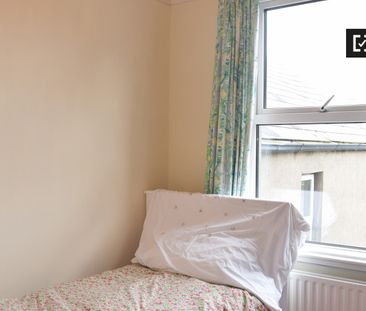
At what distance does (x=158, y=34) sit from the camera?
3129 millimetres

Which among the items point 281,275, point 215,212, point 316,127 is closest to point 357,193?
point 316,127

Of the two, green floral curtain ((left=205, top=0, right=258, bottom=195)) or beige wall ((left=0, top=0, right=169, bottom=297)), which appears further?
green floral curtain ((left=205, top=0, right=258, bottom=195))

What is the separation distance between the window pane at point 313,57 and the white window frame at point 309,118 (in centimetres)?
4

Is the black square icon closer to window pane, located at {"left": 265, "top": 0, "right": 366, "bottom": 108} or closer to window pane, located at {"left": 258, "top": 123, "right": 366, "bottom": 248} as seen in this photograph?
window pane, located at {"left": 265, "top": 0, "right": 366, "bottom": 108}

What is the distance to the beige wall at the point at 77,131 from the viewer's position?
7.41 ft

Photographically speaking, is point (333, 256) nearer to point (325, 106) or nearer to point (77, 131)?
point (325, 106)

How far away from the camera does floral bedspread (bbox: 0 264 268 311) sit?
6.56 ft

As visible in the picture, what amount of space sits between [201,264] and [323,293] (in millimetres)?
729

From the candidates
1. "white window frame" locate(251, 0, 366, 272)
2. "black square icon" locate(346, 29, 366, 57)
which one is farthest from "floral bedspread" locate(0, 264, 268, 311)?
"black square icon" locate(346, 29, 366, 57)

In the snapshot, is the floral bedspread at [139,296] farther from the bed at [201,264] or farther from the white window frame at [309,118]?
the white window frame at [309,118]

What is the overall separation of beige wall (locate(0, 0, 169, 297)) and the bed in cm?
24

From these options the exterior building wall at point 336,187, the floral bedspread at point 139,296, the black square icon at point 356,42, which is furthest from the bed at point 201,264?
the black square icon at point 356,42

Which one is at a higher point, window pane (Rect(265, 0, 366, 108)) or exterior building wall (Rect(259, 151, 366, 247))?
window pane (Rect(265, 0, 366, 108))

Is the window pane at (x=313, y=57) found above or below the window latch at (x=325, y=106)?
above
